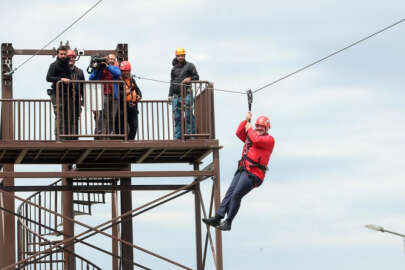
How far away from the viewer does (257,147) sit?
76.1 feet

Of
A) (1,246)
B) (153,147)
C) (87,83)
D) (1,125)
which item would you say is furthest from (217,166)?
(1,246)

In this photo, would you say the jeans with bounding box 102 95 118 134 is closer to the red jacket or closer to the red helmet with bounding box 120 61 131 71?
the red helmet with bounding box 120 61 131 71

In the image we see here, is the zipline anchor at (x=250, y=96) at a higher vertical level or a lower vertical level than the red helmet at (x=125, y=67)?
lower

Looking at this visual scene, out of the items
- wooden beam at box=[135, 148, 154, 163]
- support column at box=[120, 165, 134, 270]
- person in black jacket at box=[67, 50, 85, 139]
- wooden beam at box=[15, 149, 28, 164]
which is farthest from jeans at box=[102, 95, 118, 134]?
support column at box=[120, 165, 134, 270]

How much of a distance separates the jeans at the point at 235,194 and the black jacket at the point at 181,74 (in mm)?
3088

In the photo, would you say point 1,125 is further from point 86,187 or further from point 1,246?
point 1,246

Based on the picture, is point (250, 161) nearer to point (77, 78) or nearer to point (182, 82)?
point (182, 82)

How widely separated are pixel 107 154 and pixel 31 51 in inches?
173

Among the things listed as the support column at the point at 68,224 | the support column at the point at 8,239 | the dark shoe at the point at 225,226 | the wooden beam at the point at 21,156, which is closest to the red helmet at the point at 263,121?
the dark shoe at the point at 225,226

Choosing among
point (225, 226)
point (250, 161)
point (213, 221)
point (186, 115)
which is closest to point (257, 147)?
point (250, 161)

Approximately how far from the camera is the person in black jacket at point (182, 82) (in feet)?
84.7

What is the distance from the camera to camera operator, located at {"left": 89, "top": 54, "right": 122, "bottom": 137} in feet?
83.4

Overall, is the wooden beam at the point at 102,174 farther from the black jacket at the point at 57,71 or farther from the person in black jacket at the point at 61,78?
the black jacket at the point at 57,71

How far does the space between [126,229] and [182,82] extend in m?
5.43
